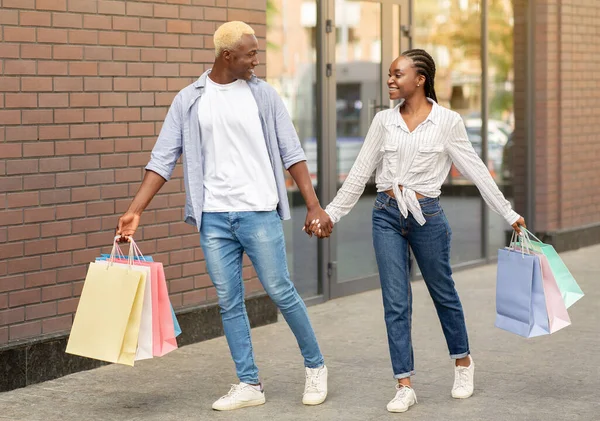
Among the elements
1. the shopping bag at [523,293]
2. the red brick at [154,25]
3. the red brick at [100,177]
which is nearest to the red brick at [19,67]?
the red brick at [100,177]

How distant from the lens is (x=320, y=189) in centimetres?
908

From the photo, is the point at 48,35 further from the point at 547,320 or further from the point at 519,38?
the point at 519,38

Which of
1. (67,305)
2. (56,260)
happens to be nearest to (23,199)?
(56,260)

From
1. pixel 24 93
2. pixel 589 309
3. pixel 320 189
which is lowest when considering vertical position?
pixel 589 309

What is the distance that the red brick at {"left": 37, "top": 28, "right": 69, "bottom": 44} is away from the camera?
251 inches

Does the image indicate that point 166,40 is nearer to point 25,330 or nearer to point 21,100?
point 21,100

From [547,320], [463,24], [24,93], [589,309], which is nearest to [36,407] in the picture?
[24,93]

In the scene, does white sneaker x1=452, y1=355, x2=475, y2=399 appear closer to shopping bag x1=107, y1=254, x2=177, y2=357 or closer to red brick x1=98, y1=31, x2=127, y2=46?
shopping bag x1=107, y1=254, x2=177, y2=357

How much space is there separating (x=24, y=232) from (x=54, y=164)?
1.37ft

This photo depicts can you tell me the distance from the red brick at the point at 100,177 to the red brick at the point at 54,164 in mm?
195

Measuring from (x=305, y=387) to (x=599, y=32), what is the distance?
7.96 meters

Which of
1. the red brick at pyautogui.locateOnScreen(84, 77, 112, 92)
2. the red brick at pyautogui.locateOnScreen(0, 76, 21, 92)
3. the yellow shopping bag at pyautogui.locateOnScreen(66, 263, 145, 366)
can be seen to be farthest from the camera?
the red brick at pyautogui.locateOnScreen(84, 77, 112, 92)

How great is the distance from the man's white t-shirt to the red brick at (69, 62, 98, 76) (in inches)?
48.3

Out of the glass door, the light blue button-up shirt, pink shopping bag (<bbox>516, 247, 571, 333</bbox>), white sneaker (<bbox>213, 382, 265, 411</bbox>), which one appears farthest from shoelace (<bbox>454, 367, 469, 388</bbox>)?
the glass door
